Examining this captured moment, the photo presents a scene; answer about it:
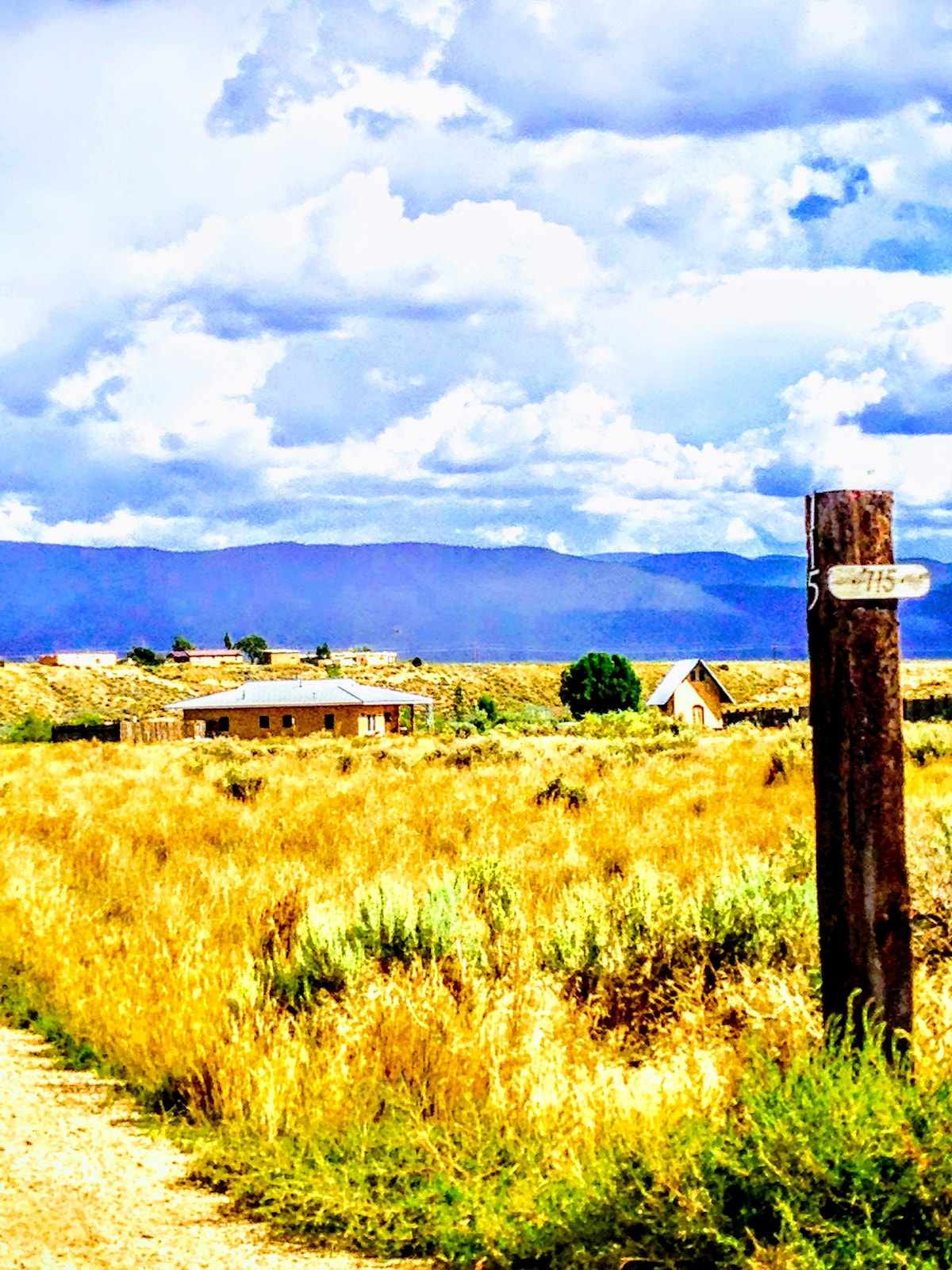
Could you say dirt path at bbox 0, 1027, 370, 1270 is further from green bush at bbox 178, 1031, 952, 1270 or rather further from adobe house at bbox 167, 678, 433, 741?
adobe house at bbox 167, 678, 433, 741

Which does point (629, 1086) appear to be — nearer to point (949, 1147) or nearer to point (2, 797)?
point (949, 1147)

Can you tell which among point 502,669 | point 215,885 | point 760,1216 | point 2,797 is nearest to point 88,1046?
point 215,885

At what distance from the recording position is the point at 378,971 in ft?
30.1

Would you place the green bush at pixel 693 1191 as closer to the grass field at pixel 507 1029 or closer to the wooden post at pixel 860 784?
the grass field at pixel 507 1029

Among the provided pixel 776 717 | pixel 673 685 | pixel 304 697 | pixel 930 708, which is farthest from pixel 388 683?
pixel 930 708

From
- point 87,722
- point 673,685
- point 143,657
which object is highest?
point 143,657

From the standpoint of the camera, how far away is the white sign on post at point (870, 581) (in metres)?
5.67

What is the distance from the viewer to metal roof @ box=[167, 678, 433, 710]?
3588 inches

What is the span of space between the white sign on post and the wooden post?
39 millimetres

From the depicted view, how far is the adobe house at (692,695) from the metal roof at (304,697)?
1439cm

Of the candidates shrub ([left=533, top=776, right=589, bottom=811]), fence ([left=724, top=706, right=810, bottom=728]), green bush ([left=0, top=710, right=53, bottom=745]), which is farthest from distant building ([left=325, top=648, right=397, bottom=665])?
shrub ([left=533, top=776, right=589, bottom=811])

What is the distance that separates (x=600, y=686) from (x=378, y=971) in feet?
300

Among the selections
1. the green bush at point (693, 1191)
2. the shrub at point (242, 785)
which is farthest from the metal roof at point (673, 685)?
the green bush at point (693, 1191)

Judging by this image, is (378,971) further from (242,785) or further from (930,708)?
(930,708)
